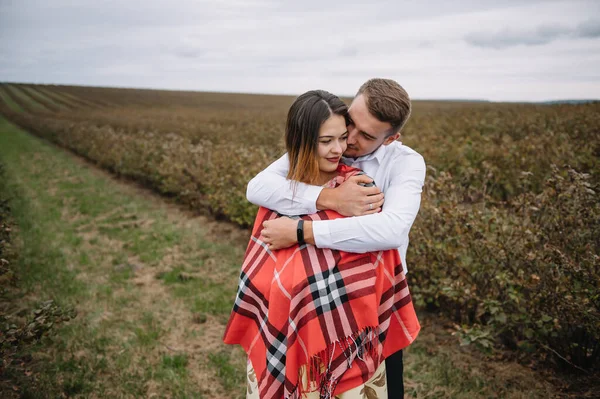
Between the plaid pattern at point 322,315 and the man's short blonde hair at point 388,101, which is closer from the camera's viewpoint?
the plaid pattern at point 322,315

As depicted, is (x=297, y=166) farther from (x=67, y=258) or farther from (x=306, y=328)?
(x=67, y=258)

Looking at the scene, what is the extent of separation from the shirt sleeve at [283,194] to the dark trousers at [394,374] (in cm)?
95

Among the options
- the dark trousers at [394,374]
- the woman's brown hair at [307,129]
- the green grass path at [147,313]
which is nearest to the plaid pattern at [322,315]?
the woman's brown hair at [307,129]

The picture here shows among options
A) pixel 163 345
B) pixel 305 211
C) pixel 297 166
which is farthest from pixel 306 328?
pixel 163 345

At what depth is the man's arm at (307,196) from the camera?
1.64 meters

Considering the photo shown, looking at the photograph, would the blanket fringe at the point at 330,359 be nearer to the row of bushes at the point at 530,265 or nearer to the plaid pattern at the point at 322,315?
the plaid pattern at the point at 322,315

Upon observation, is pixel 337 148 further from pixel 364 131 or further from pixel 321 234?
pixel 321 234

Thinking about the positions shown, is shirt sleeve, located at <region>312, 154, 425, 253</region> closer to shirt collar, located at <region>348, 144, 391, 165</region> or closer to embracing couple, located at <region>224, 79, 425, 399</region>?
embracing couple, located at <region>224, 79, 425, 399</region>

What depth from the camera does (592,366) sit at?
2.91 meters

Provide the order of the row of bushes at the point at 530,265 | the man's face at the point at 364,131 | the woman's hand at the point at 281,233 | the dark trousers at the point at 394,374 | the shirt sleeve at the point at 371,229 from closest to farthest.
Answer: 1. the shirt sleeve at the point at 371,229
2. the woman's hand at the point at 281,233
3. the man's face at the point at 364,131
4. the dark trousers at the point at 394,374
5. the row of bushes at the point at 530,265

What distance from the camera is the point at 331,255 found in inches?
63.6

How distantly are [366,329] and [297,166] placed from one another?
79cm

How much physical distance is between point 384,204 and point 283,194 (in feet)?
1.54

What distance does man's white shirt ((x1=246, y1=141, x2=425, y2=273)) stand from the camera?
1553 millimetres
